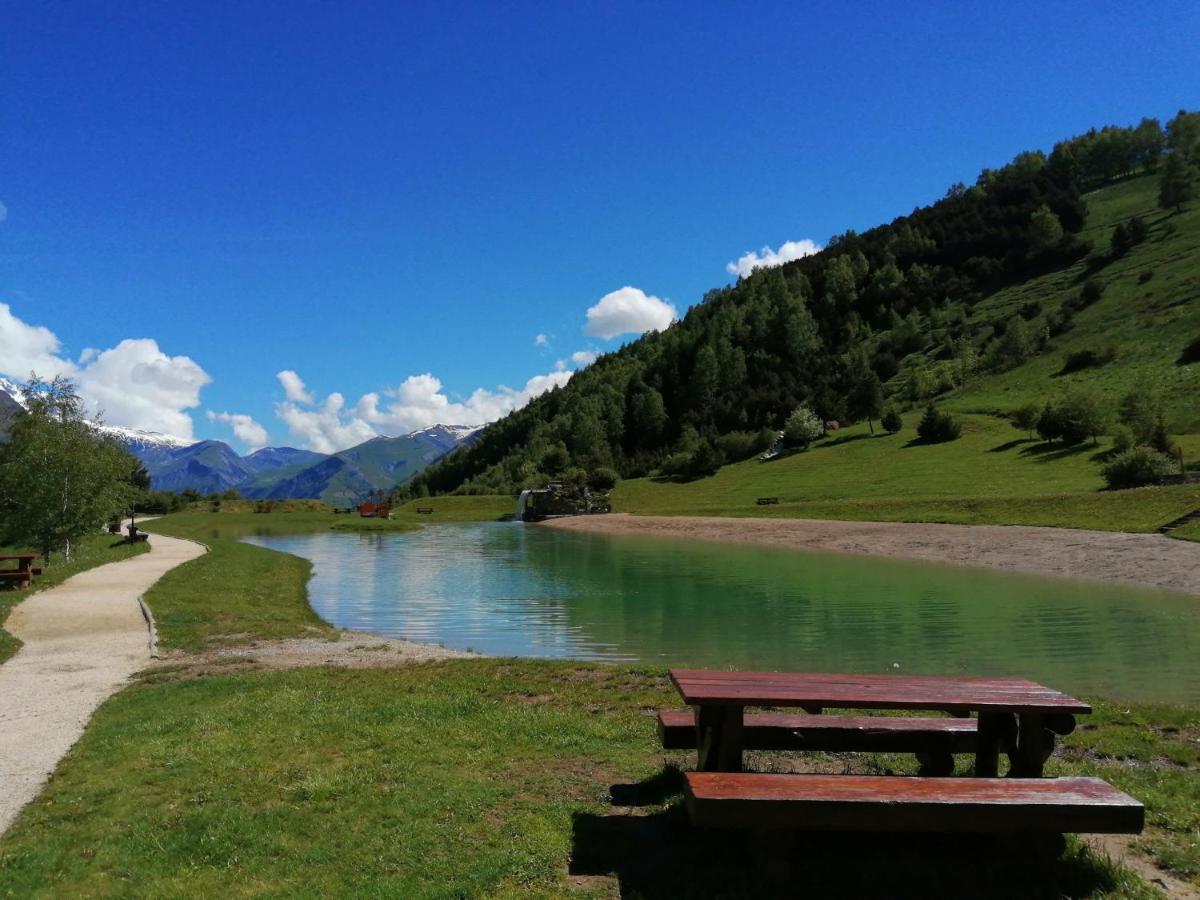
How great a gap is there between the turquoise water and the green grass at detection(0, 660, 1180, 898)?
19.3 feet

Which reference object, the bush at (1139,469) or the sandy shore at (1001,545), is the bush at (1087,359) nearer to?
the bush at (1139,469)

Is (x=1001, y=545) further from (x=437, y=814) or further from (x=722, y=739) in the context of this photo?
(x=437, y=814)

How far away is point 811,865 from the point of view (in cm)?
608

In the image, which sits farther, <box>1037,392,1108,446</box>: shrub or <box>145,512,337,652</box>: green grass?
<box>1037,392,1108,446</box>: shrub

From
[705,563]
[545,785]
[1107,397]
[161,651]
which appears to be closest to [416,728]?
[545,785]

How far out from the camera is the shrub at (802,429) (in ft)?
337

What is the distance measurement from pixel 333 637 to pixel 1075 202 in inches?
7527

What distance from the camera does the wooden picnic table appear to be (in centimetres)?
648

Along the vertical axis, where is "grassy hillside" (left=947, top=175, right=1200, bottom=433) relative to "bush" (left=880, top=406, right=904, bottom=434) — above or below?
above

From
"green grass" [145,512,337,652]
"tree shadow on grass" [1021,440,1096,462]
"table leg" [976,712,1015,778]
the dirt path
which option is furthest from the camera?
"tree shadow on grass" [1021,440,1096,462]

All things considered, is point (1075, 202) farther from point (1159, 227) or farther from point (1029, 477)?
point (1029, 477)

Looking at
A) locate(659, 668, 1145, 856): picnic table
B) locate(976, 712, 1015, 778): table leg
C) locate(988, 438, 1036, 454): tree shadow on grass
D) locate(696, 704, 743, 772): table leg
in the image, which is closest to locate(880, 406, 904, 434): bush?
locate(988, 438, 1036, 454): tree shadow on grass

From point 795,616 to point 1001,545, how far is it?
21733 mm

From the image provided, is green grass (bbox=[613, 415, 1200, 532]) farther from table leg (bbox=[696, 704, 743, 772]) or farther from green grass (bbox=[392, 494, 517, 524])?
table leg (bbox=[696, 704, 743, 772])
